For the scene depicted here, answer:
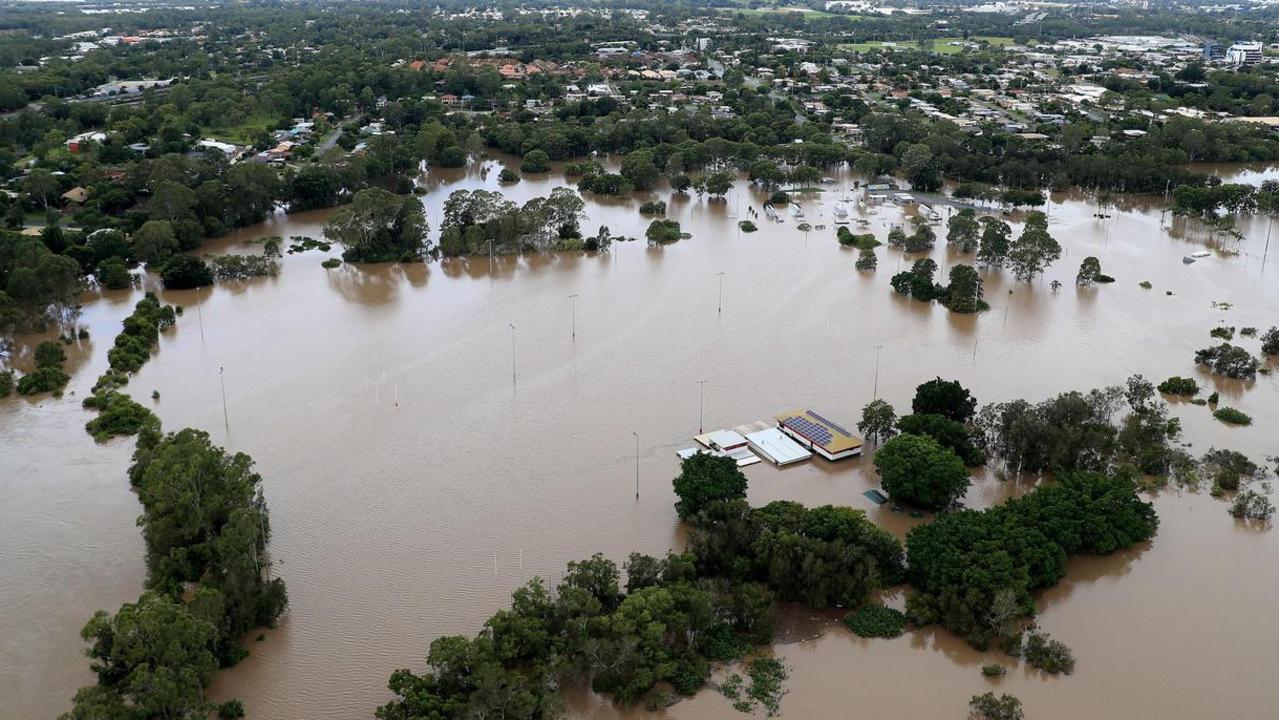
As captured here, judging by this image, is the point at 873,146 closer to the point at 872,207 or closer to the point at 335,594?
the point at 872,207

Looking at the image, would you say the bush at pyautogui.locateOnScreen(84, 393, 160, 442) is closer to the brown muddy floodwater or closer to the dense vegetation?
the brown muddy floodwater

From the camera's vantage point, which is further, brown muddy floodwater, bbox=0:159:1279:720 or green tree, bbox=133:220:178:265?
green tree, bbox=133:220:178:265

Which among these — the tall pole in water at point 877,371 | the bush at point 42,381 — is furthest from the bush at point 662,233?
the bush at point 42,381

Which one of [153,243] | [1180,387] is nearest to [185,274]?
[153,243]

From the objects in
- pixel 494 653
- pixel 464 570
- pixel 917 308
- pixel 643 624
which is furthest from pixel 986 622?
pixel 917 308

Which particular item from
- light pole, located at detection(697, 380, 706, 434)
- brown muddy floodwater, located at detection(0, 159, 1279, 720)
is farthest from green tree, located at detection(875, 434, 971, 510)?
light pole, located at detection(697, 380, 706, 434)

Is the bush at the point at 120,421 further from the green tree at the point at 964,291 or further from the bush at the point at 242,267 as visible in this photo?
the green tree at the point at 964,291
